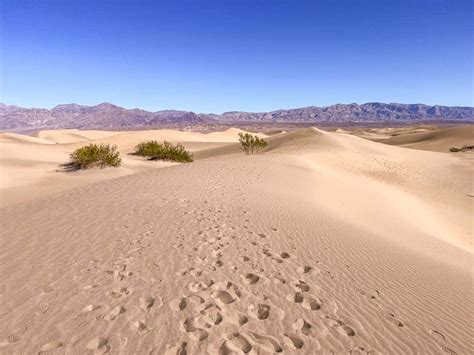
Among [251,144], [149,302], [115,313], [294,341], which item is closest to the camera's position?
[294,341]

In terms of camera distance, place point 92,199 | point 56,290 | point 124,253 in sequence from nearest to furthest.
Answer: point 56,290, point 124,253, point 92,199

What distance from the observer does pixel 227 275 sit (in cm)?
521

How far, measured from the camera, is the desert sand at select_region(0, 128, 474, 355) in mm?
3803

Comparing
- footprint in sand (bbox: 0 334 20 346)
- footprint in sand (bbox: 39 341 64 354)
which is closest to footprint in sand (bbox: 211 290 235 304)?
footprint in sand (bbox: 39 341 64 354)

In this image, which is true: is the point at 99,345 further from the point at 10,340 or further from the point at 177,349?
the point at 10,340

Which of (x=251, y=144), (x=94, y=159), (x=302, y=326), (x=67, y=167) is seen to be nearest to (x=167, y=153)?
(x=94, y=159)

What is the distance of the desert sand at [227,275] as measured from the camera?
3803mm

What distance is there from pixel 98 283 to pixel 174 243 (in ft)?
5.91

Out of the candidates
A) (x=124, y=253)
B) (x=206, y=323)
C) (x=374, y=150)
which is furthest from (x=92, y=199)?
(x=374, y=150)

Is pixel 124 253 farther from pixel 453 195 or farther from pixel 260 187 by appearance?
pixel 453 195

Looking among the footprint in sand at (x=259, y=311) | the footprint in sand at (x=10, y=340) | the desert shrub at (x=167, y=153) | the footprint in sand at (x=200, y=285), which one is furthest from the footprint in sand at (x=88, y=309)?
the desert shrub at (x=167, y=153)

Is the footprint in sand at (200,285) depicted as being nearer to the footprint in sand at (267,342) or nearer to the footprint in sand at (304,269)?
the footprint in sand at (267,342)

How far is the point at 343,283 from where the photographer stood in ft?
16.7

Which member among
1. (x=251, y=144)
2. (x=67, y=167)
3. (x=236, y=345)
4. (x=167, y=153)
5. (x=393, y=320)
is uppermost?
(x=236, y=345)
